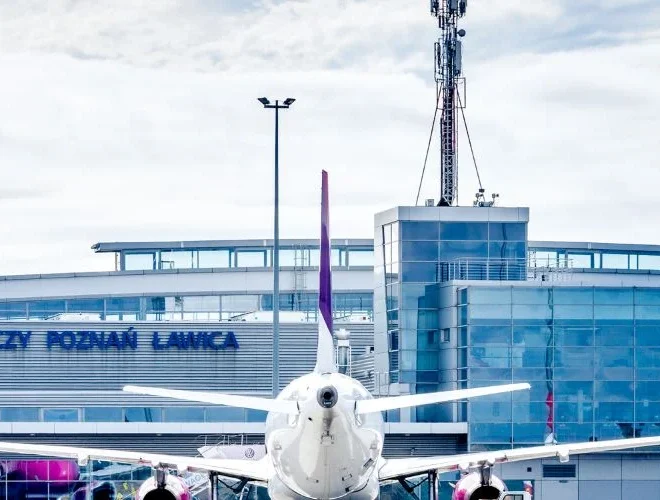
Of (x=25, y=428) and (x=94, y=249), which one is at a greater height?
(x=94, y=249)

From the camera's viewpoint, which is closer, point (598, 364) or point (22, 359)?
point (598, 364)

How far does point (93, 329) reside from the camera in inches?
3866

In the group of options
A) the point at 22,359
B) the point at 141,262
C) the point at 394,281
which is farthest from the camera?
the point at 141,262

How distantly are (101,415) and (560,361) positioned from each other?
23.4 meters

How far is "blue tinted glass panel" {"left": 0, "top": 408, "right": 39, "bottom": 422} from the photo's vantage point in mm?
91994

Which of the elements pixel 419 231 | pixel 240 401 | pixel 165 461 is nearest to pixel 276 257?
pixel 419 231

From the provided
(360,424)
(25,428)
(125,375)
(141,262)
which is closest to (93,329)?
(125,375)

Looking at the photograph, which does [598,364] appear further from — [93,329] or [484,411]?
[93,329]

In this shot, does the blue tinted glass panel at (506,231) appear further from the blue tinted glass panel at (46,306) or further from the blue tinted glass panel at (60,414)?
the blue tinted glass panel at (46,306)

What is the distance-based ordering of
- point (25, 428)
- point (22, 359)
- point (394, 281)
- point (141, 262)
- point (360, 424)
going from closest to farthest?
point (360, 424), point (25, 428), point (394, 281), point (22, 359), point (141, 262)

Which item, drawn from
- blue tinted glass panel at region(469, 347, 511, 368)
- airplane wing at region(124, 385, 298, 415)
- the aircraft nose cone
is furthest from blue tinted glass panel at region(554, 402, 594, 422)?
the aircraft nose cone

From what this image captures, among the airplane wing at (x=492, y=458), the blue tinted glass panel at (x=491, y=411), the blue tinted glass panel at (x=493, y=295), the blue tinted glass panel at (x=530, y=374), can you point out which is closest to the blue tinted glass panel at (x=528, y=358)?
the blue tinted glass panel at (x=530, y=374)

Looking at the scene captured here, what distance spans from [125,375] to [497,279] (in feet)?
72.9

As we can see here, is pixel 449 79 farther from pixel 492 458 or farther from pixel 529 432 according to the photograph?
pixel 492 458
